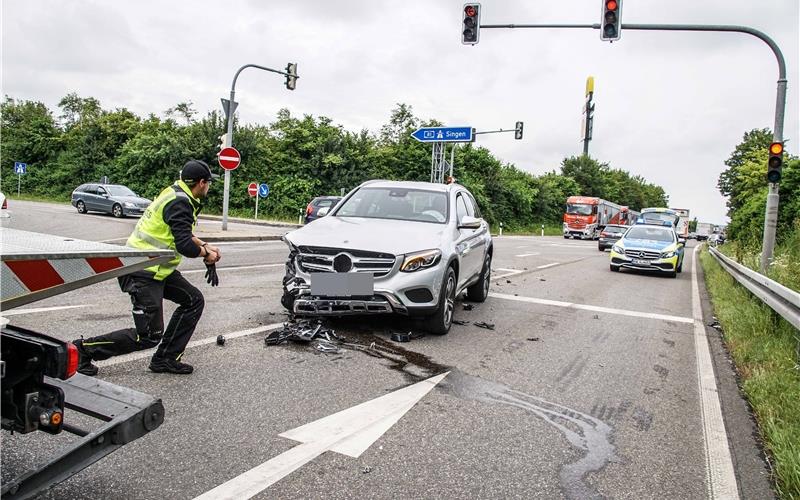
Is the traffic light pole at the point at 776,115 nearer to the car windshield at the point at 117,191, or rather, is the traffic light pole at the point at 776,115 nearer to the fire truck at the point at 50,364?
the fire truck at the point at 50,364

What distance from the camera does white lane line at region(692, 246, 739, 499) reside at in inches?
128

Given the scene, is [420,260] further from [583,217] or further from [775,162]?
[583,217]

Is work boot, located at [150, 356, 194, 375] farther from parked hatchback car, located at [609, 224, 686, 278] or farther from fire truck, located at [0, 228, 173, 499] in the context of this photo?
parked hatchback car, located at [609, 224, 686, 278]

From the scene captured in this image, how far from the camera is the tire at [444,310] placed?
6.17 m

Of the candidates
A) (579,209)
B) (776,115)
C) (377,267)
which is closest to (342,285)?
(377,267)

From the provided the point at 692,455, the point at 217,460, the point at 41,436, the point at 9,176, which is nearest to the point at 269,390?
the point at 217,460

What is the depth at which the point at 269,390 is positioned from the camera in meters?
4.29

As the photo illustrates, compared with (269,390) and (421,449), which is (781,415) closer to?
(421,449)

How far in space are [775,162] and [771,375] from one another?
8.81 meters

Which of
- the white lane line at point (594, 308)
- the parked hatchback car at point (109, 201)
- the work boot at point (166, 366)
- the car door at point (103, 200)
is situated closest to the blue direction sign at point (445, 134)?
the parked hatchback car at point (109, 201)

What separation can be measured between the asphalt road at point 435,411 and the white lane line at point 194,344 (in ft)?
0.14

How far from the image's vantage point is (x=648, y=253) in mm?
16359

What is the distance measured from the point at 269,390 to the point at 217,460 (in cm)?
116

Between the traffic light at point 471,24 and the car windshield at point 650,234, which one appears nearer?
the traffic light at point 471,24
